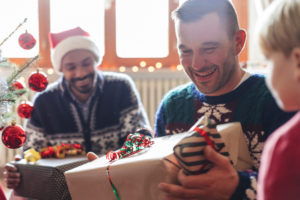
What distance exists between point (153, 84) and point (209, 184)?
8.57 ft

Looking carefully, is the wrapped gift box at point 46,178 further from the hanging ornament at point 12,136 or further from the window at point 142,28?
the window at point 142,28

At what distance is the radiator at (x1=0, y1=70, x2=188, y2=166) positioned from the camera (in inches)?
132

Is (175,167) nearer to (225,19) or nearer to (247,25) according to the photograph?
(225,19)

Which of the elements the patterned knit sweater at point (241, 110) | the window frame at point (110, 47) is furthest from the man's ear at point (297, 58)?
the window frame at point (110, 47)

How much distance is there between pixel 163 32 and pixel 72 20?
867 mm

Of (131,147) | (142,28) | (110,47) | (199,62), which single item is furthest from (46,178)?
(142,28)

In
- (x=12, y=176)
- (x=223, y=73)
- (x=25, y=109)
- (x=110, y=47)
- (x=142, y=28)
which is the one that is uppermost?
(x=142, y=28)

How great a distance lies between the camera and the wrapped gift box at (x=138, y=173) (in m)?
0.74

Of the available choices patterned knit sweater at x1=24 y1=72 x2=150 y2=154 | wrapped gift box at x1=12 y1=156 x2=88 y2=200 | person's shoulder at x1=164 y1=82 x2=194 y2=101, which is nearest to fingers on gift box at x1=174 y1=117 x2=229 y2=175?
person's shoulder at x1=164 y1=82 x2=194 y2=101

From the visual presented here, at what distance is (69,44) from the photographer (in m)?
1.99

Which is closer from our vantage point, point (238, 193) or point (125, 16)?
point (238, 193)

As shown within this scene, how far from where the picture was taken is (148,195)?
2.53ft

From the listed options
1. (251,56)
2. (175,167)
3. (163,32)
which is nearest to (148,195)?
(175,167)

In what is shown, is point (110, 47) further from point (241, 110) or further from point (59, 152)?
point (241, 110)
